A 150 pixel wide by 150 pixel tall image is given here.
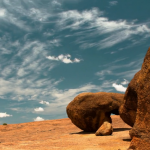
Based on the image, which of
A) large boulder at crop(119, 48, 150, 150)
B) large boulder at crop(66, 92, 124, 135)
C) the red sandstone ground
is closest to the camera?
large boulder at crop(119, 48, 150, 150)

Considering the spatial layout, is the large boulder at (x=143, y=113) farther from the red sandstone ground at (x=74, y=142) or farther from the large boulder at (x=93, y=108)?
the large boulder at (x=93, y=108)

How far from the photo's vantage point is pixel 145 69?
588cm

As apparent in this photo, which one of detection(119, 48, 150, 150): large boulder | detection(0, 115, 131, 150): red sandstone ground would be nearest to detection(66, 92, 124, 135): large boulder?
detection(0, 115, 131, 150): red sandstone ground

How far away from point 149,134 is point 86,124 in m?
9.26

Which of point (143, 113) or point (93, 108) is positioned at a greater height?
point (93, 108)

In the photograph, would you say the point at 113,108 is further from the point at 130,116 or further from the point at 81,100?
the point at 130,116

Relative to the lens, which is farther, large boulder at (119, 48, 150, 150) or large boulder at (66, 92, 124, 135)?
large boulder at (66, 92, 124, 135)

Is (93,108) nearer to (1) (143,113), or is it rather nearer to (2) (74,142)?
(2) (74,142)

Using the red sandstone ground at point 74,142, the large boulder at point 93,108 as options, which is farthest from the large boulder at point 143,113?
the large boulder at point 93,108

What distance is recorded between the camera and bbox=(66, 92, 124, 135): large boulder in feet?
46.4

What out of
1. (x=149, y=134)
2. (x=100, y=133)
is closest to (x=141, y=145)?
(x=149, y=134)

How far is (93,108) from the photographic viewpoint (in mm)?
14102

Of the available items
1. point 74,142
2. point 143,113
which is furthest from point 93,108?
point 143,113

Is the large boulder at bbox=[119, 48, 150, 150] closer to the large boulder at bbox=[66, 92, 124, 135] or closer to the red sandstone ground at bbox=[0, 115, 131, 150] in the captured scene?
the red sandstone ground at bbox=[0, 115, 131, 150]
